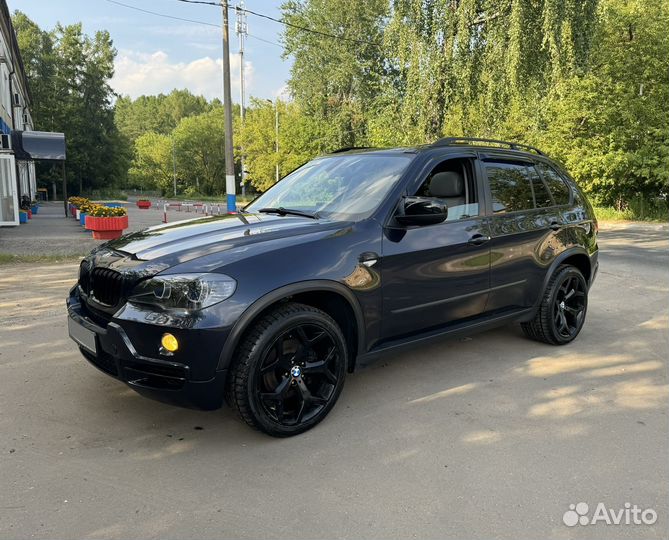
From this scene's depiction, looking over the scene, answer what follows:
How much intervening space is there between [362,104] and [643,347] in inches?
1246

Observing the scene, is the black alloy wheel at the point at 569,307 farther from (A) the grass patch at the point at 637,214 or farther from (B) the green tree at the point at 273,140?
(B) the green tree at the point at 273,140

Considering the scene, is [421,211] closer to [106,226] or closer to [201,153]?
[106,226]

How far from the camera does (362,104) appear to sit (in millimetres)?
34469

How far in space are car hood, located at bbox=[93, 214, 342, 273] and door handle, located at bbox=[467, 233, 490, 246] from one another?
1159 millimetres

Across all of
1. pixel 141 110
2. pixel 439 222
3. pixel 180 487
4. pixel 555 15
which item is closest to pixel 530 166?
pixel 439 222

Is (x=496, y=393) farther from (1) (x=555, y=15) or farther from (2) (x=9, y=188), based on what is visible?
(2) (x=9, y=188)

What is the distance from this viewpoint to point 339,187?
157 inches

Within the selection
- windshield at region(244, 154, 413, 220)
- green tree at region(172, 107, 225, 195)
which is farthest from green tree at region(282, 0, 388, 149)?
green tree at region(172, 107, 225, 195)

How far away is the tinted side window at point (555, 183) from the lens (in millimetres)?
4945

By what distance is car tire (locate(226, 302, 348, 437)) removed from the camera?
2951mm

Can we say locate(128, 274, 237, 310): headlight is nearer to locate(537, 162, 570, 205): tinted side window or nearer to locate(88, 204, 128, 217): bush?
locate(537, 162, 570, 205): tinted side window

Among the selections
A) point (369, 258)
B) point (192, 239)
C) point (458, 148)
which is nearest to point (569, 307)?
point (458, 148)

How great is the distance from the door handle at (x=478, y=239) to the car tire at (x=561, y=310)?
104 cm

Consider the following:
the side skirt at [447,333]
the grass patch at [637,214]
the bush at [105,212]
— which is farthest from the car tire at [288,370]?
the grass patch at [637,214]
